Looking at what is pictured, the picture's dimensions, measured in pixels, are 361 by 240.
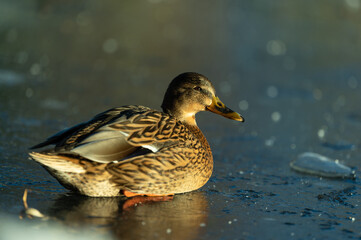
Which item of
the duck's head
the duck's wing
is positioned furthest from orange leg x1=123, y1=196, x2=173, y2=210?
the duck's head

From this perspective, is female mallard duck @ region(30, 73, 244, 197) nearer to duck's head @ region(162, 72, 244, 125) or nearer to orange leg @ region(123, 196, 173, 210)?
orange leg @ region(123, 196, 173, 210)

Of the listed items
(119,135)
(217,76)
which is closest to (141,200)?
(119,135)

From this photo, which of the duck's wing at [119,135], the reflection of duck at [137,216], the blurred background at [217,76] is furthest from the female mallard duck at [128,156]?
the blurred background at [217,76]

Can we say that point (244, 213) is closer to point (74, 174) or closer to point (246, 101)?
point (74, 174)

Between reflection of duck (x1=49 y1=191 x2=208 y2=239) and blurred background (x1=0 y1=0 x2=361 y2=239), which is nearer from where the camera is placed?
reflection of duck (x1=49 y1=191 x2=208 y2=239)

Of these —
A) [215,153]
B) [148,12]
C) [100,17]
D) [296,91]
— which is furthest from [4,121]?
[148,12]

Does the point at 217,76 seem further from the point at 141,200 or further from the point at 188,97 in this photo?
the point at 141,200
